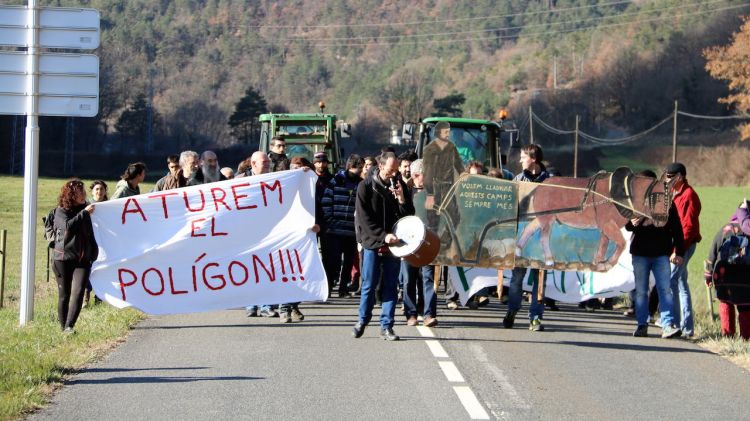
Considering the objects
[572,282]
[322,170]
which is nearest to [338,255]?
[322,170]

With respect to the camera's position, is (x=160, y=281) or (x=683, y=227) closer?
(x=160, y=281)

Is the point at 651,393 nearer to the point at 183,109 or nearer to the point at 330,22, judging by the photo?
the point at 183,109

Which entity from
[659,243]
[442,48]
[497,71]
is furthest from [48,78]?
[442,48]

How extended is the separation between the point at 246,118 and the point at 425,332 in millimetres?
99985

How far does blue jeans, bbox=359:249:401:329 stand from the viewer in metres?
12.2

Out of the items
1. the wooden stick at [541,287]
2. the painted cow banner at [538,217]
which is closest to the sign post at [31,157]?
the painted cow banner at [538,217]

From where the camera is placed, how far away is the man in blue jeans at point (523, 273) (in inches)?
524

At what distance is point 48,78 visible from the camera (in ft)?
45.1

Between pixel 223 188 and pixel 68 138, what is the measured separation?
7122cm

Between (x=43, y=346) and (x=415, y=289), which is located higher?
(x=415, y=289)

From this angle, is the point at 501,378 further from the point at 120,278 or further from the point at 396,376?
the point at 120,278

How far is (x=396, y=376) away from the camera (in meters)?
9.87

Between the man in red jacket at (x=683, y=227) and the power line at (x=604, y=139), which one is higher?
the power line at (x=604, y=139)

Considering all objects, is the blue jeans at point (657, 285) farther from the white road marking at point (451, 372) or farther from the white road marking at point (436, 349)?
the white road marking at point (451, 372)
